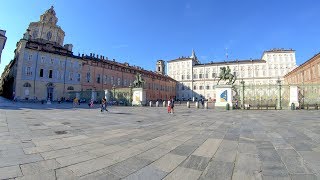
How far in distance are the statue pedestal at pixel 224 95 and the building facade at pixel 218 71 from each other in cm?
4411

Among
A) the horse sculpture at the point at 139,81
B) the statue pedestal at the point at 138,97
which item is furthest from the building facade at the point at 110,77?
the statue pedestal at the point at 138,97

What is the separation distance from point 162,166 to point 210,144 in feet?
6.61

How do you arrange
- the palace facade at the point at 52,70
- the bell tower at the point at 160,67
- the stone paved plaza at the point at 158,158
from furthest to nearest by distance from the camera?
the bell tower at the point at 160,67
the palace facade at the point at 52,70
the stone paved plaza at the point at 158,158

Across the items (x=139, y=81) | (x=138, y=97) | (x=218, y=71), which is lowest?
(x=138, y=97)

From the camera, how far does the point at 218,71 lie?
72.9 metres

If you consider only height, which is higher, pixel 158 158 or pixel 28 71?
pixel 28 71

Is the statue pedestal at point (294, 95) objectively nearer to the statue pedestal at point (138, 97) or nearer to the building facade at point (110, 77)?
the statue pedestal at point (138, 97)

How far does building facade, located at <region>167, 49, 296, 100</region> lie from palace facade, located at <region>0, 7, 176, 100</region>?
→ 17928mm

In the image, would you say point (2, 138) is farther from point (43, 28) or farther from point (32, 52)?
point (43, 28)

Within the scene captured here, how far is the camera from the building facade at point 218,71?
66000 mm

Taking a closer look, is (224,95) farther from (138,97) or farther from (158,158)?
(158,158)

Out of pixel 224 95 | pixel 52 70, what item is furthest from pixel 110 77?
pixel 224 95

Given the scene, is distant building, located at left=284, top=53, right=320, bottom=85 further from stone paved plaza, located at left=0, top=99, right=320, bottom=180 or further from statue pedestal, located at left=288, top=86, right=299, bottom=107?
stone paved plaza, located at left=0, top=99, right=320, bottom=180

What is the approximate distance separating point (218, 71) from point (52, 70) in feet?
184
